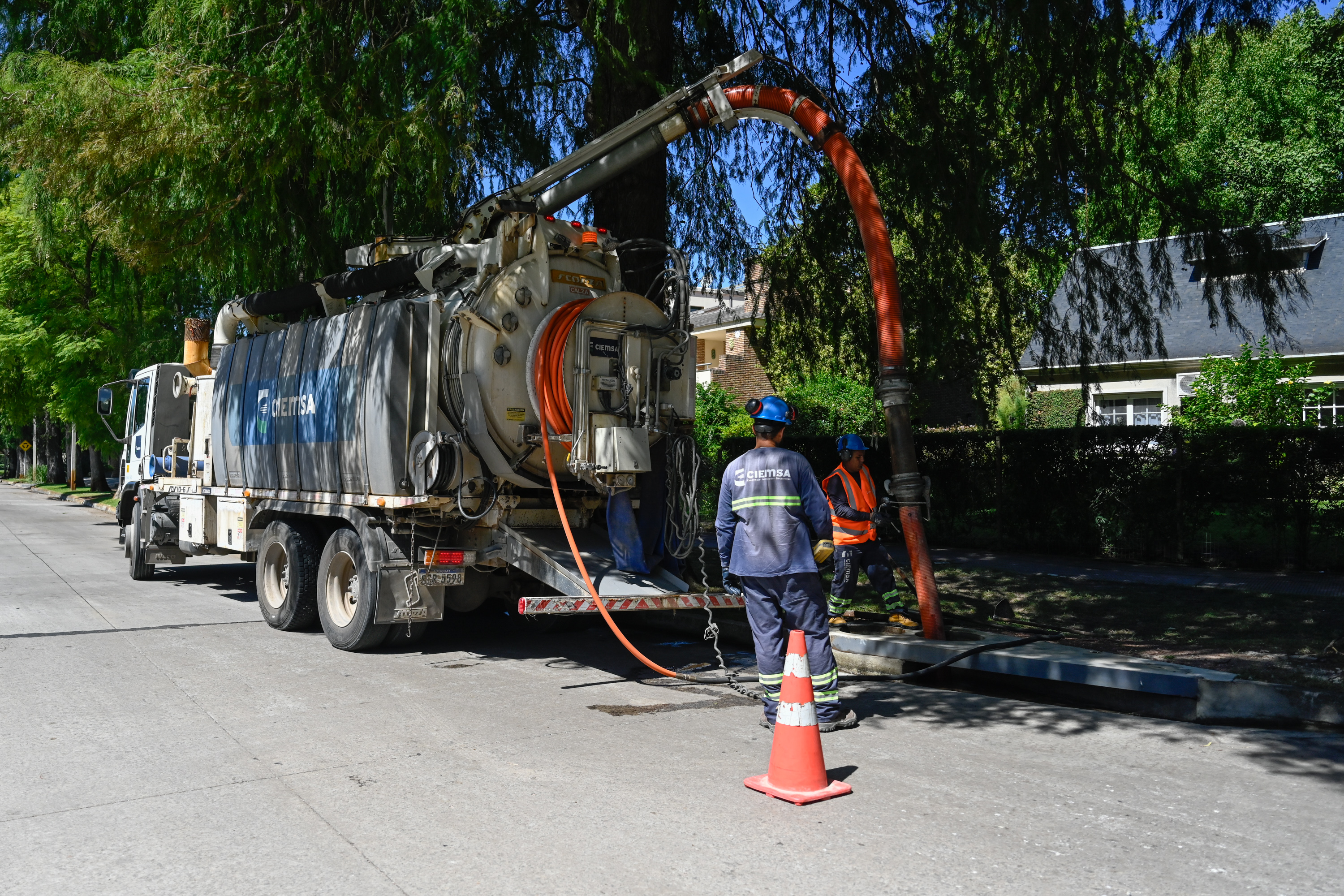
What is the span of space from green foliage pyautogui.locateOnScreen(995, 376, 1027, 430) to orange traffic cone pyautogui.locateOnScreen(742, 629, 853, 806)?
68.6 ft

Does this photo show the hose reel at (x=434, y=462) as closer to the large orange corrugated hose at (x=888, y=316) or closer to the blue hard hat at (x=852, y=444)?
the large orange corrugated hose at (x=888, y=316)

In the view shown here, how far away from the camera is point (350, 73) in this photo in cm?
994

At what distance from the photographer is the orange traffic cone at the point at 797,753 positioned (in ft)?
15.9

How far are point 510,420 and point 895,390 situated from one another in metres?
2.92

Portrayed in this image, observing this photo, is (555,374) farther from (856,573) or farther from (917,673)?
(917,673)

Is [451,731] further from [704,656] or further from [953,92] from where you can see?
[953,92]

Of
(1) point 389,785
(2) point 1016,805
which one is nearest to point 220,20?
(1) point 389,785

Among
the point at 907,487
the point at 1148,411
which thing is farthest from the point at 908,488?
the point at 1148,411

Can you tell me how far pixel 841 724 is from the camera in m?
6.20

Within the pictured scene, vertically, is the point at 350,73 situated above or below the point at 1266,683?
above

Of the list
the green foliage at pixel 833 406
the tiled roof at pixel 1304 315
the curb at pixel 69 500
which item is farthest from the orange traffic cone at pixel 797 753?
the curb at pixel 69 500

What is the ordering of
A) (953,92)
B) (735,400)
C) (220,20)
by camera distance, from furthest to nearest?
(735,400)
(953,92)
(220,20)

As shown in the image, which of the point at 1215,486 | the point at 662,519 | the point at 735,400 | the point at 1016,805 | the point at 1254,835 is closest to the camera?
the point at 1254,835

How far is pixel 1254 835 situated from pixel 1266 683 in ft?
7.74
